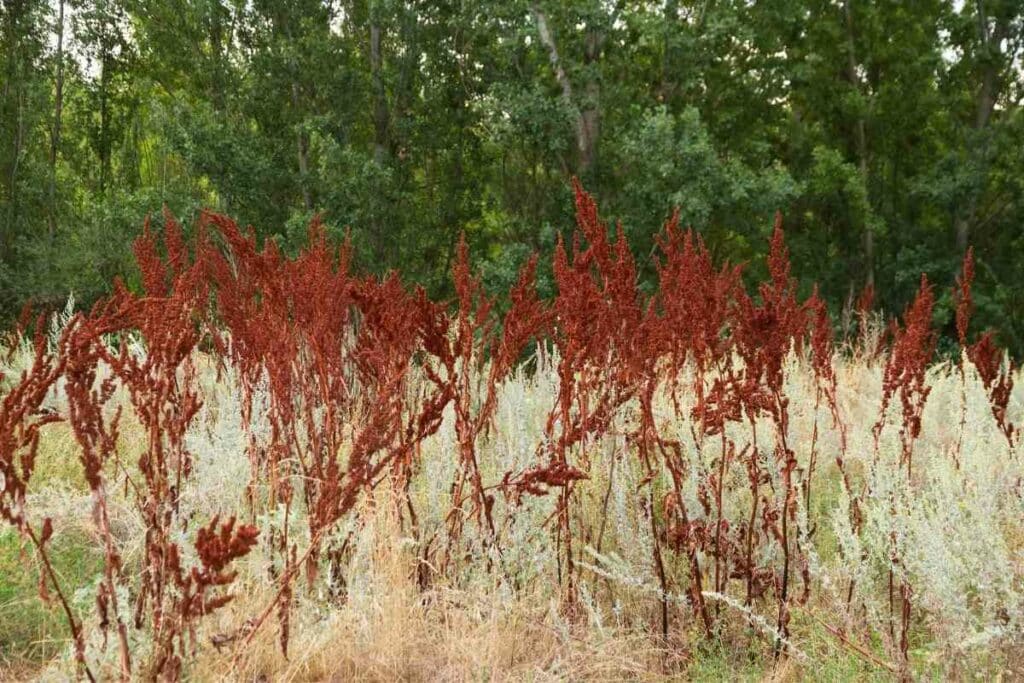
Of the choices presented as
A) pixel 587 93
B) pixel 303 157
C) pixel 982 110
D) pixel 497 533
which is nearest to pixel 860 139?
pixel 982 110

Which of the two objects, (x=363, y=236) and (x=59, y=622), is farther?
(x=363, y=236)

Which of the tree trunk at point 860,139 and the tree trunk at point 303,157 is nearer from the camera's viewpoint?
the tree trunk at point 303,157

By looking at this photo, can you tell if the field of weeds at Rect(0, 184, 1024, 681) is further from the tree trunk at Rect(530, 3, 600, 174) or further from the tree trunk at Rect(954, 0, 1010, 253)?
the tree trunk at Rect(954, 0, 1010, 253)

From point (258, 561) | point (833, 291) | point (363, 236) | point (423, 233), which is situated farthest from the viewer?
point (833, 291)

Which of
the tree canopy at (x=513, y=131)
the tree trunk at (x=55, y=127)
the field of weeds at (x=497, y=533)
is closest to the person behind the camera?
the field of weeds at (x=497, y=533)

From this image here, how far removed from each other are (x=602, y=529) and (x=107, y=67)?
15.0 metres

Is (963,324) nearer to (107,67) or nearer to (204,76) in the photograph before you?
(204,76)

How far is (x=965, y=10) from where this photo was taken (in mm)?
14922

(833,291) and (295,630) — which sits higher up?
(833,291)

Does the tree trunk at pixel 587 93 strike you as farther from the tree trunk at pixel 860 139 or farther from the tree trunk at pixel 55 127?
the tree trunk at pixel 55 127

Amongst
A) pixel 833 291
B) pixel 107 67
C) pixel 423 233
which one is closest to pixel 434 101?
pixel 423 233

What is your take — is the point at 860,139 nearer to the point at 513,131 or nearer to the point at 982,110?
the point at 982,110

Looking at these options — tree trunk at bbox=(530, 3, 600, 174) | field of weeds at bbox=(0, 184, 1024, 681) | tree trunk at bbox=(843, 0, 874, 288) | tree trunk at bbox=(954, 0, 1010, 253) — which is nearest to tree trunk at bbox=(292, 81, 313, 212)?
A: tree trunk at bbox=(530, 3, 600, 174)

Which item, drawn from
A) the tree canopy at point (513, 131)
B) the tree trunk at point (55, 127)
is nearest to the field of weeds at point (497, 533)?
the tree canopy at point (513, 131)
